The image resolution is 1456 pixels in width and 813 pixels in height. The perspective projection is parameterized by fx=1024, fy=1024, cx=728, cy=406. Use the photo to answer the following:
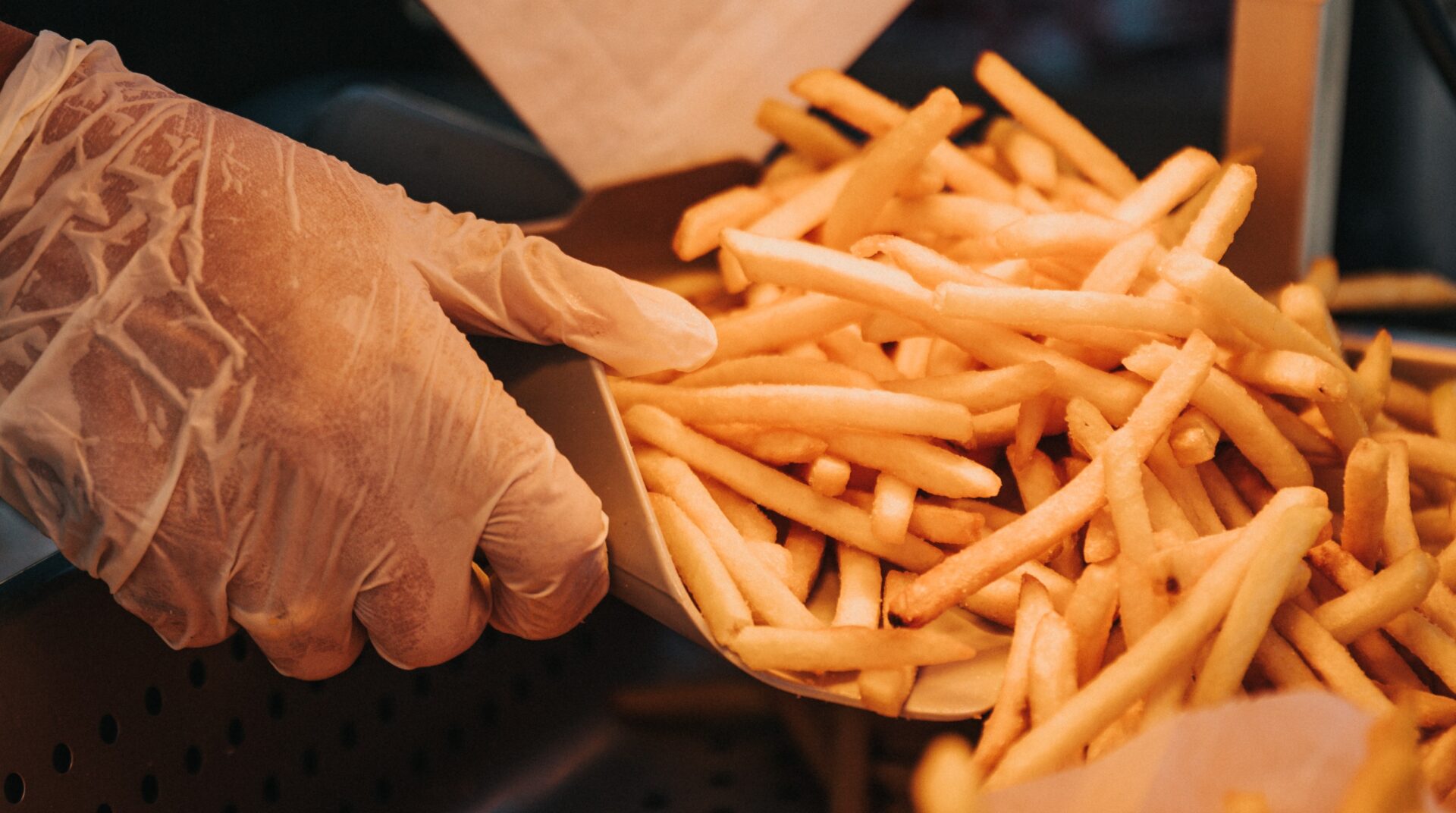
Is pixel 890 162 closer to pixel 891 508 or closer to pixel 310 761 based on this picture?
pixel 891 508

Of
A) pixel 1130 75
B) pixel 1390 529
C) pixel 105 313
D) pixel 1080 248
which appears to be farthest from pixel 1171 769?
pixel 1130 75

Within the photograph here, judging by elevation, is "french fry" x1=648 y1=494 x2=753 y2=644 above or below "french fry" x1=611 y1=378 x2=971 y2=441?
below

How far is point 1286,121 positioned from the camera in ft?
6.38

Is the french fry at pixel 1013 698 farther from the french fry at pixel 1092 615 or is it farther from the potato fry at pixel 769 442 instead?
the potato fry at pixel 769 442

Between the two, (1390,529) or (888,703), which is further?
(1390,529)

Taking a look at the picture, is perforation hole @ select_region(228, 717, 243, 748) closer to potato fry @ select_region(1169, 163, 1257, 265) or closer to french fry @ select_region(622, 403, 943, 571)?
french fry @ select_region(622, 403, 943, 571)

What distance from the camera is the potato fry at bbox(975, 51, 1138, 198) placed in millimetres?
1995

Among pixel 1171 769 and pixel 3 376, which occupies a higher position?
pixel 3 376

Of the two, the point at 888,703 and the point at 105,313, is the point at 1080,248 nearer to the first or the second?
the point at 888,703

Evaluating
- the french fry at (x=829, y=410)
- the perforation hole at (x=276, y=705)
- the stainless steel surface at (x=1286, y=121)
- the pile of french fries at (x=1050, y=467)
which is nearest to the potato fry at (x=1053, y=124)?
the pile of french fries at (x=1050, y=467)

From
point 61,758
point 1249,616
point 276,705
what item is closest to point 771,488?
point 1249,616

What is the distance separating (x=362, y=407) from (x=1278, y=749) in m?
1.13

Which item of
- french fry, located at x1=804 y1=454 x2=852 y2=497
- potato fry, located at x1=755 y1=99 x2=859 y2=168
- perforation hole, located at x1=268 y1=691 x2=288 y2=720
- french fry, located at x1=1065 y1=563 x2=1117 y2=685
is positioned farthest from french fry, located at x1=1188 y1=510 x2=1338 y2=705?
perforation hole, located at x1=268 y1=691 x2=288 y2=720

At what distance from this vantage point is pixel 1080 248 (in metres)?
1.64
